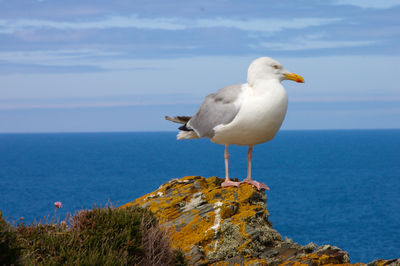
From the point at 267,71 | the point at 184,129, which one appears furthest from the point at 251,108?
the point at 184,129

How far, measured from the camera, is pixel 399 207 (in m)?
110

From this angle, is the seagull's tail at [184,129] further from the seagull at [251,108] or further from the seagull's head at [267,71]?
the seagull's head at [267,71]

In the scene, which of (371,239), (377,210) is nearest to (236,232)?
(371,239)

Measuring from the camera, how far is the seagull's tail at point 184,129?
11367mm

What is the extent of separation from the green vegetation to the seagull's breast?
290 centimetres

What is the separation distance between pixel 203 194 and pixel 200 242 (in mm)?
1377

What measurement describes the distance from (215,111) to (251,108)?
100 centimetres

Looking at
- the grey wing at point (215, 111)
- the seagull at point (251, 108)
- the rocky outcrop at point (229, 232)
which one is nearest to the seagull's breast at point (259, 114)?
the seagull at point (251, 108)

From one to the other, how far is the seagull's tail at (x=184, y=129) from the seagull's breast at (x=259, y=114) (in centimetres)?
135

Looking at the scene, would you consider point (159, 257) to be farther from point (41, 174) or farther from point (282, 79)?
point (41, 174)

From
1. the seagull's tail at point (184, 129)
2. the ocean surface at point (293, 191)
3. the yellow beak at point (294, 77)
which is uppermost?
the yellow beak at point (294, 77)

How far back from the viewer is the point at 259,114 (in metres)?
9.62

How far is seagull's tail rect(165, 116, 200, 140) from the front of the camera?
1137cm

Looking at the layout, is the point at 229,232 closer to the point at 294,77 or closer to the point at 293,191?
the point at 294,77
